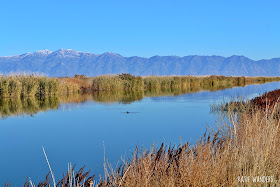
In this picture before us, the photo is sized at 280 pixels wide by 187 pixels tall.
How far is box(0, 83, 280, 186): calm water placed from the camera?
977 cm

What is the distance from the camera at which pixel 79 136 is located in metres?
14.0

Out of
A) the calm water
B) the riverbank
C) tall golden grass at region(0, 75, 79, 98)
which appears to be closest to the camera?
the calm water

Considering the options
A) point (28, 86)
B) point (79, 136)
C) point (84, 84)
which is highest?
point (28, 86)

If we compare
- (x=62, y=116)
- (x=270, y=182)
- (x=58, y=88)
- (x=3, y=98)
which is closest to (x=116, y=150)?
(x=270, y=182)

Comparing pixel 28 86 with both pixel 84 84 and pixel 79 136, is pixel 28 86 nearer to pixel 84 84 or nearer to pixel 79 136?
pixel 84 84

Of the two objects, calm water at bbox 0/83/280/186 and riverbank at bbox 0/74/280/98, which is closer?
calm water at bbox 0/83/280/186

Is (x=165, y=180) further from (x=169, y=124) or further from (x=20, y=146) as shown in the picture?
(x=169, y=124)

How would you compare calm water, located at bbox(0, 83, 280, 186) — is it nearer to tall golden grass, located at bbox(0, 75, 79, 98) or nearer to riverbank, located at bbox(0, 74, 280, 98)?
tall golden grass, located at bbox(0, 75, 79, 98)

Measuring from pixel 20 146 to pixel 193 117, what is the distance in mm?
9998

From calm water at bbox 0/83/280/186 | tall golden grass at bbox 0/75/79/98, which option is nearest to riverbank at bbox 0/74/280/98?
tall golden grass at bbox 0/75/79/98

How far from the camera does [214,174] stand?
4.85m

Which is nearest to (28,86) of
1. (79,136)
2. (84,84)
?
(84,84)

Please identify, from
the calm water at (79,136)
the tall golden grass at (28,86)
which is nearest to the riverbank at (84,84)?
the tall golden grass at (28,86)

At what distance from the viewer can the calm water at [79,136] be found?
9773 millimetres
